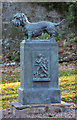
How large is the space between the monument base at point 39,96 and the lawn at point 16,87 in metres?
1.03

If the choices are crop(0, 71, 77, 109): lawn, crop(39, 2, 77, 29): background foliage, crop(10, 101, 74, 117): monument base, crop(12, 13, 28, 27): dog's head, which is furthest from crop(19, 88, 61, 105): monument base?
crop(39, 2, 77, 29): background foliage

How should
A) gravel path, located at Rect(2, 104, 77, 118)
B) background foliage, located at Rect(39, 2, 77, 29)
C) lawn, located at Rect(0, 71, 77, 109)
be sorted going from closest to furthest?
gravel path, located at Rect(2, 104, 77, 118), lawn, located at Rect(0, 71, 77, 109), background foliage, located at Rect(39, 2, 77, 29)

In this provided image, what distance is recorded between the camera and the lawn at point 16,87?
25.1 ft

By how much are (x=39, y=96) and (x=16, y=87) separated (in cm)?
312

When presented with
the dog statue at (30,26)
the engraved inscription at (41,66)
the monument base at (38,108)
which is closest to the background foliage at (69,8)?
the dog statue at (30,26)

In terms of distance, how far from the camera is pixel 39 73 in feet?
19.9

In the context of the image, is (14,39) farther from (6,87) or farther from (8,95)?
(8,95)

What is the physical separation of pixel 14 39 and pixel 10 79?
17.5 feet

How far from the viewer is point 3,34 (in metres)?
15.7

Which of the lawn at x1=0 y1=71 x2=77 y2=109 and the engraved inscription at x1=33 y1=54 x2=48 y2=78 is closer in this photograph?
the engraved inscription at x1=33 y1=54 x2=48 y2=78

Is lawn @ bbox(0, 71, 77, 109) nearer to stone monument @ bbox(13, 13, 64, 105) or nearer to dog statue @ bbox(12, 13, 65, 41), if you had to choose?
stone monument @ bbox(13, 13, 64, 105)

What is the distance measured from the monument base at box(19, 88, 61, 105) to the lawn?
3.37 feet

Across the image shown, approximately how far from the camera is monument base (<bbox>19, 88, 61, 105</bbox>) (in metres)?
6.06

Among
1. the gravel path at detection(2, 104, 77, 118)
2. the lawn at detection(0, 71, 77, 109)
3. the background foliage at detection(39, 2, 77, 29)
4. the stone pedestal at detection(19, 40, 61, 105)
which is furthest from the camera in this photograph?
the background foliage at detection(39, 2, 77, 29)
